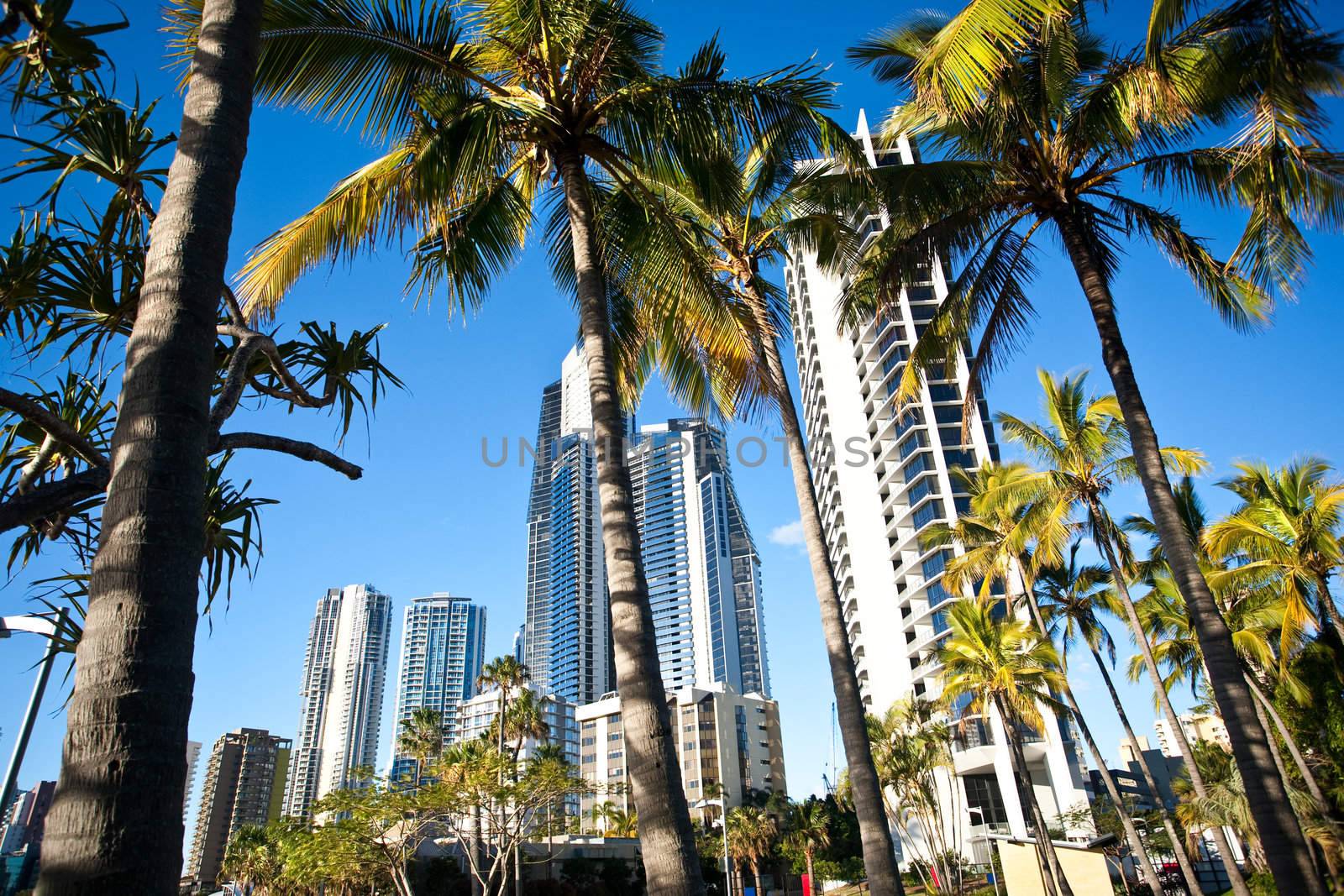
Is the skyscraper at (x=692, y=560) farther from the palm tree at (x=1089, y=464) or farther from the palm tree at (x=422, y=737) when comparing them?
the palm tree at (x=1089, y=464)

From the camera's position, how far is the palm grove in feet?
9.58

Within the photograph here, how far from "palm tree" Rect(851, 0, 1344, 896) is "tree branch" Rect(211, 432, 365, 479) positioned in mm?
7490

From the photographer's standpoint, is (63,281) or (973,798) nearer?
(63,281)

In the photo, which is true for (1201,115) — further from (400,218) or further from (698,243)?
(400,218)

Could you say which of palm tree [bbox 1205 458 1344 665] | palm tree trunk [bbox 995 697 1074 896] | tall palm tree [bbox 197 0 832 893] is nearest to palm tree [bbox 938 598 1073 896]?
palm tree trunk [bbox 995 697 1074 896]

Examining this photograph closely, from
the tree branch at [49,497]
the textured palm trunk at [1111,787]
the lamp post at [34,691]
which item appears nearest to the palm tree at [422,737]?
the textured palm trunk at [1111,787]

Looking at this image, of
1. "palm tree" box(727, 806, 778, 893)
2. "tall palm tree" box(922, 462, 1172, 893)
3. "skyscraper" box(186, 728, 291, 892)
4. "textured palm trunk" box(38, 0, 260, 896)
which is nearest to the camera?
"textured palm trunk" box(38, 0, 260, 896)

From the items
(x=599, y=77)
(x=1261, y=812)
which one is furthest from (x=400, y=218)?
(x=1261, y=812)

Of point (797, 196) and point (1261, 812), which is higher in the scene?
point (797, 196)

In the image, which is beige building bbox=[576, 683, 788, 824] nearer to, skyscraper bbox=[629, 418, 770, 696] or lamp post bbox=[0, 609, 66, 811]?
skyscraper bbox=[629, 418, 770, 696]

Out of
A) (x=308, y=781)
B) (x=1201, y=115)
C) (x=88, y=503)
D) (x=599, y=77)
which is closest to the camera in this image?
(x=88, y=503)

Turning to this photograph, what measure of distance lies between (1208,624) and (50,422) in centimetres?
1044

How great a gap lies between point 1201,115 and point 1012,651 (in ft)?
65.0

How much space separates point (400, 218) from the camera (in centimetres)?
891
